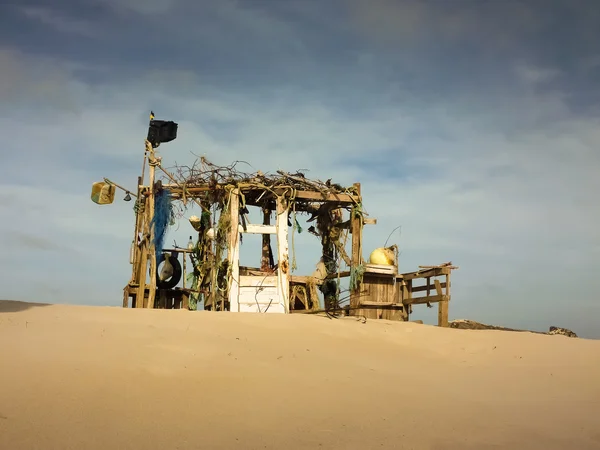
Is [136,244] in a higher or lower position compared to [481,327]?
higher

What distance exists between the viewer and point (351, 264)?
13641 mm

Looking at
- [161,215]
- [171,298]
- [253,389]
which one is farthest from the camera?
[171,298]

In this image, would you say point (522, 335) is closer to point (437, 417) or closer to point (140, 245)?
point (437, 417)

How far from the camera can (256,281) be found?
13.0m

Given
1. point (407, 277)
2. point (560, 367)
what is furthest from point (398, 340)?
point (407, 277)

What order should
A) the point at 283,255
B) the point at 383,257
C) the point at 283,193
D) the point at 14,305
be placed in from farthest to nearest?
the point at 383,257 < the point at 283,193 < the point at 283,255 < the point at 14,305

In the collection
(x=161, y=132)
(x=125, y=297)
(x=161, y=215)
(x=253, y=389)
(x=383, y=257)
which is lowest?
(x=253, y=389)

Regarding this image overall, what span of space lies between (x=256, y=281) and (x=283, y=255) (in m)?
0.82

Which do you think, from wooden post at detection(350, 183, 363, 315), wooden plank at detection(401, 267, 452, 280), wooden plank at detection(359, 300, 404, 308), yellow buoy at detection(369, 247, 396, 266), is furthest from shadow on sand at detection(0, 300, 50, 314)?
wooden plank at detection(401, 267, 452, 280)

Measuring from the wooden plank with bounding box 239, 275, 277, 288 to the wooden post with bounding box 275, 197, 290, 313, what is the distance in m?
0.18

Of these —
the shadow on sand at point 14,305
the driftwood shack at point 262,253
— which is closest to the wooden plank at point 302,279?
the driftwood shack at point 262,253

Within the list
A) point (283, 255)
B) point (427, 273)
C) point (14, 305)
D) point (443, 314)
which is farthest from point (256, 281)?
point (14, 305)

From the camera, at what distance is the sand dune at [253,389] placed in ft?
12.6

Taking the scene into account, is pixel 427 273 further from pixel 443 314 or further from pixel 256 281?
pixel 256 281
